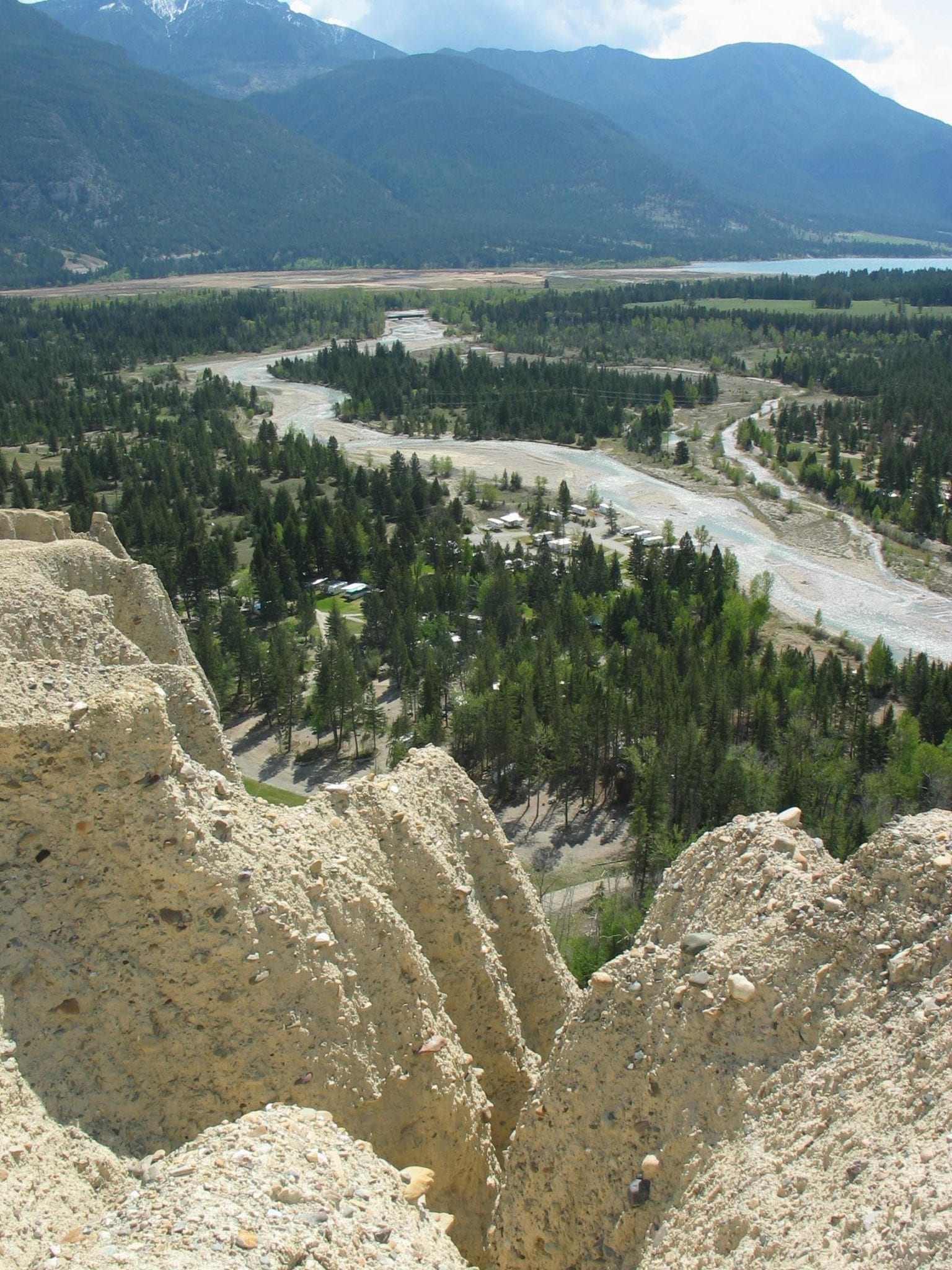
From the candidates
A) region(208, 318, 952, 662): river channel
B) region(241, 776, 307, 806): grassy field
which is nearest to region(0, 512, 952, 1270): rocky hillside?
region(241, 776, 307, 806): grassy field

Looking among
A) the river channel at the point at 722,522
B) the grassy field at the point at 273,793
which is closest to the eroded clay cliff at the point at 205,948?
the grassy field at the point at 273,793

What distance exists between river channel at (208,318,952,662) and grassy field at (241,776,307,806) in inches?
1460

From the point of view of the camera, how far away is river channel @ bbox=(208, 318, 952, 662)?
222 ft

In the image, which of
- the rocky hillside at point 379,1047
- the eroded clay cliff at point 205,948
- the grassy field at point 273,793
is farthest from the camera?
the grassy field at point 273,793

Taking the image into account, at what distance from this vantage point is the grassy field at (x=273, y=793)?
43.7m

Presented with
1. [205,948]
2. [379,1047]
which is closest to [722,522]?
[379,1047]

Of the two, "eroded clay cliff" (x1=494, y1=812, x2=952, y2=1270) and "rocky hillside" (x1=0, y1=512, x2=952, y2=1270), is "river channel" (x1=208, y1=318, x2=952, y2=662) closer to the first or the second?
"rocky hillside" (x1=0, y1=512, x2=952, y2=1270)

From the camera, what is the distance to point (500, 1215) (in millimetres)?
10766

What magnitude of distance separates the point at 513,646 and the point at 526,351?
128859 mm

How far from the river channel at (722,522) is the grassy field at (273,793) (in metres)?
37.1

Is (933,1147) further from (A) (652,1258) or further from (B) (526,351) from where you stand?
(B) (526,351)

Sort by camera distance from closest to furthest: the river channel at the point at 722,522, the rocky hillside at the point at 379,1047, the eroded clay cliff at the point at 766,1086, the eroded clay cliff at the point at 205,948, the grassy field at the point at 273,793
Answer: the eroded clay cliff at the point at 766,1086
the rocky hillside at the point at 379,1047
the eroded clay cliff at the point at 205,948
the grassy field at the point at 273,793
the river channel at the point at 722,522

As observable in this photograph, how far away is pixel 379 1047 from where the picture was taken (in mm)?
11320

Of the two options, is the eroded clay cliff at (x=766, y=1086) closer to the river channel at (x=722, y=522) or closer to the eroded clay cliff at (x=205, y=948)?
the eroded clay cliff at (x=205, y=948)
